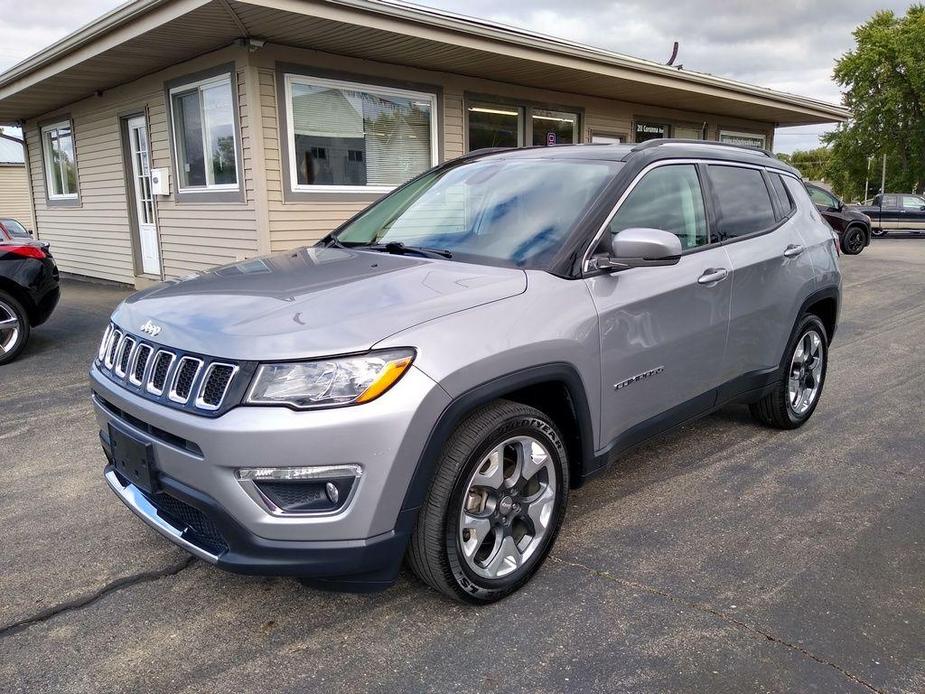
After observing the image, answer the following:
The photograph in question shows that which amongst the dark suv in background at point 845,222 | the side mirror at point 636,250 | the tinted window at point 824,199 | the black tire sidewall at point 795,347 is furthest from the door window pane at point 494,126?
the tinted window at point 824,199

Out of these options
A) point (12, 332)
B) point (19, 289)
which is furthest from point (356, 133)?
point (12, 332)

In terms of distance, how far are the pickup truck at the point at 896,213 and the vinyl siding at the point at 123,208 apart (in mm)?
22104

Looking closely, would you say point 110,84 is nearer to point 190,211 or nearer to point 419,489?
point 190,211

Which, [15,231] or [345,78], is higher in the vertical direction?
[345,78]

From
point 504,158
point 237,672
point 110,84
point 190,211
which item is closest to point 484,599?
point 237,672

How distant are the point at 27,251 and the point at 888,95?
154ft

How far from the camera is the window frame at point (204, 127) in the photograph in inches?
344

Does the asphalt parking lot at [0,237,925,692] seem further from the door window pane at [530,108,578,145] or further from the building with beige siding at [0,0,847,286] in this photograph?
the door window pane at [530,108,578,145]

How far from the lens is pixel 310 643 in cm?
261

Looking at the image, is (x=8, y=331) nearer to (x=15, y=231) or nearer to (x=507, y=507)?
(x=15, y=231)

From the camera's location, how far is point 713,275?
3684 mm

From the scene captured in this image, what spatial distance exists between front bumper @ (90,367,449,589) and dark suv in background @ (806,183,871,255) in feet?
56.3

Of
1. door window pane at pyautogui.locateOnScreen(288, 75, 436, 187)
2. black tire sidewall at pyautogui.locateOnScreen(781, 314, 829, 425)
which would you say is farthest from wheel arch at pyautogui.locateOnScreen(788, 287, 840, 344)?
door window pane at pyautogui.locateOnScreen(288, 75, 436, 187)

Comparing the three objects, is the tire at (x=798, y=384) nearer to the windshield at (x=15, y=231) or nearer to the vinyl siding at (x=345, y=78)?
the vinyl siding at (x=345, y=78)
